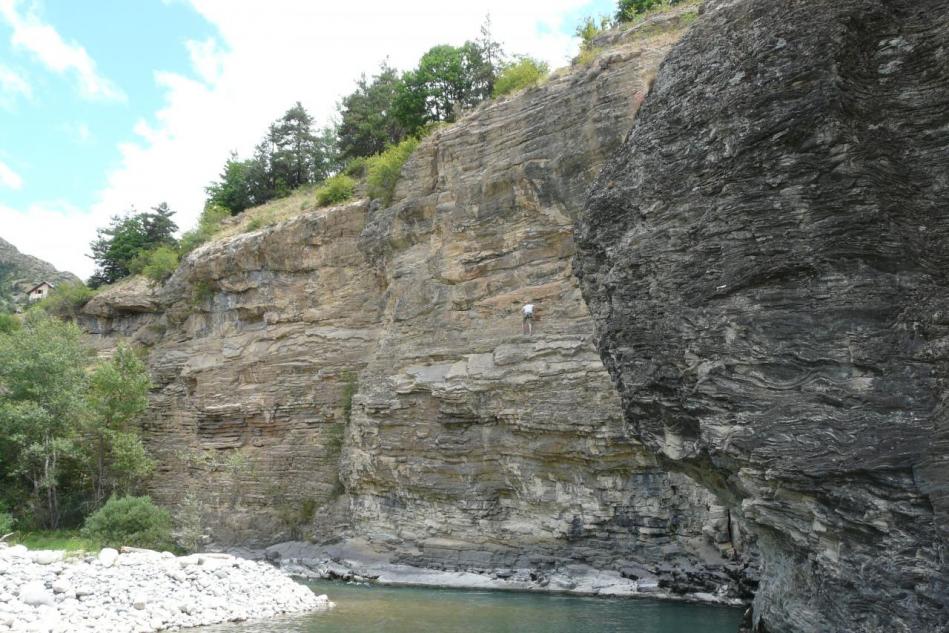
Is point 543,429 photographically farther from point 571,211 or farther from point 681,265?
point 681,265

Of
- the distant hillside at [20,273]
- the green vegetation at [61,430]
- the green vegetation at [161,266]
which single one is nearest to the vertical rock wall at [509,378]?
the green vegetation at [61,430]

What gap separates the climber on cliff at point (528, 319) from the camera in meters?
20.0

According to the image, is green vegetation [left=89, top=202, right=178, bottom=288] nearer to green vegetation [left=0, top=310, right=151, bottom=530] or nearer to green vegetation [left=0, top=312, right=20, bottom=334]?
green vegetation [left=0, top=312, right=20, bottom=334]

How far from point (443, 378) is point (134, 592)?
1026 cm

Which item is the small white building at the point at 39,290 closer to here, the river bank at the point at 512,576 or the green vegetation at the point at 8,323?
the green vegetation at the point at 8,323

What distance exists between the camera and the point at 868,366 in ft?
23.8

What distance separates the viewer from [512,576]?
18.9m

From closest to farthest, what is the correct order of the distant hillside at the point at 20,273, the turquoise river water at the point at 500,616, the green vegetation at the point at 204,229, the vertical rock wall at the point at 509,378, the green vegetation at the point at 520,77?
the turquoise river water at the point at 500,616
the vertical rock wall at the point at 509,378
the green vegetation at the point at 520,77
the green vegetation at the point at 204,229
the distant hillside at the point at 20,273

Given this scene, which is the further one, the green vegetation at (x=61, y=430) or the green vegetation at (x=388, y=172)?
the green vegetation at (x=388, y=172)

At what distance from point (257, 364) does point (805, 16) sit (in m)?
23.9

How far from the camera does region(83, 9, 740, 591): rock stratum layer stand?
1878 cm

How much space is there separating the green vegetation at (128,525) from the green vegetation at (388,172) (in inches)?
530

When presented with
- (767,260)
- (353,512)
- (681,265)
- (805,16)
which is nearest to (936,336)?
(767,260)

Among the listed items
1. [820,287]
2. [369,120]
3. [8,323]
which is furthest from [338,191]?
[820,287]
